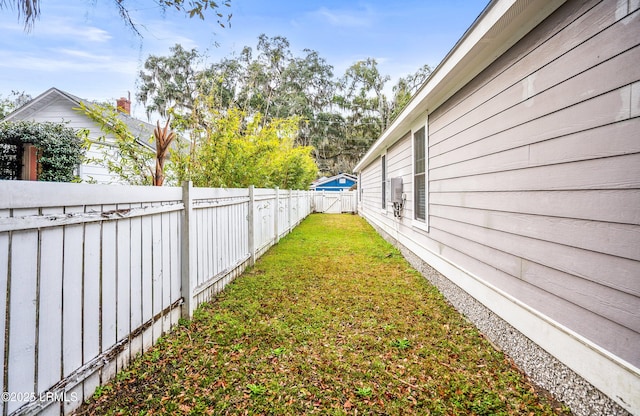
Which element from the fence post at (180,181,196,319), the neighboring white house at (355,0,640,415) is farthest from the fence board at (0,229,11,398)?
the neighboring white house at (355,0,640,415)

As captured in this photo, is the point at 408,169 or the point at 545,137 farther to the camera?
the point at 408,169

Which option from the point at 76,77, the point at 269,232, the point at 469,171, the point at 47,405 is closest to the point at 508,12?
the point at 469,171

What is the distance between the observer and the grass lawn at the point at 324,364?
1.80 meters

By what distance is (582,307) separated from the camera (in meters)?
1.68

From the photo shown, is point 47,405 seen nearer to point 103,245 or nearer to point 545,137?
point 103,245

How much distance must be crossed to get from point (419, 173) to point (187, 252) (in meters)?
3.70

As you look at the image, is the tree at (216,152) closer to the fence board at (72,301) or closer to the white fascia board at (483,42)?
the white fascia board at (483,42)

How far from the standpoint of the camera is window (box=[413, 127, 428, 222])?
15.8 feet

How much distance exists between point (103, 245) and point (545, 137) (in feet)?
9.29

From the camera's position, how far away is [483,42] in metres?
2.52

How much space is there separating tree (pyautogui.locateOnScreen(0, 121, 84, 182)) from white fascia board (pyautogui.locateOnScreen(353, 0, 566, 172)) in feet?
23.6

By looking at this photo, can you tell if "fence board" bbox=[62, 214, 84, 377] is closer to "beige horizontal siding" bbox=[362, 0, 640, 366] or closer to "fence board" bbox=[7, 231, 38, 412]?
"fence board" bbox=[7, 231, 38, 412]

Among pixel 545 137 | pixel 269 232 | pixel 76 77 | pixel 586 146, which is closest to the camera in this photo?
pixel 586 146

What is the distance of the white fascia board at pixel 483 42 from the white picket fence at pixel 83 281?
284cm
